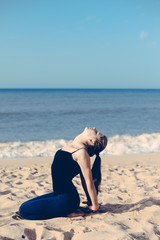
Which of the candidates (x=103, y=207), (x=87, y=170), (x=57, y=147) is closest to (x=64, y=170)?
(x=87, y=170)

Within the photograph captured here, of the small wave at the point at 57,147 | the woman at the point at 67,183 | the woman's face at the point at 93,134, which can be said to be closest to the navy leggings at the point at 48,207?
the woman at the point at 67,183

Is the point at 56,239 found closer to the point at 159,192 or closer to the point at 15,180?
the point at 159,192

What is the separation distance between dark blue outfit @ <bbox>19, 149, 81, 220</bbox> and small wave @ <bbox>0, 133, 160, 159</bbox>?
19.8 feet

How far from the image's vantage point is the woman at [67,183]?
11.2 ft

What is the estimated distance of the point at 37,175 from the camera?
6324 mm

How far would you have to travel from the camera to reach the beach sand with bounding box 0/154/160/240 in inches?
122

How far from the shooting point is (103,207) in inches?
160

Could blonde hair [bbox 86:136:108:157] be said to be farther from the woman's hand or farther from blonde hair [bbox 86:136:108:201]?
the woman's hand

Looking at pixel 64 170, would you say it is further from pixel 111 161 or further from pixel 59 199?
pixel 111 161

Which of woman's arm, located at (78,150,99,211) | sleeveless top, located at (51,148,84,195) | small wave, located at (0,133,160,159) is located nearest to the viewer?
woman's arm, located at (78,150,99,211)

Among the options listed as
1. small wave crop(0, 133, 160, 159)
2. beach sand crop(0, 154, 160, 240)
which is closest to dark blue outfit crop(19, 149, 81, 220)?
beach sand crop(0, 154, 160, 240)

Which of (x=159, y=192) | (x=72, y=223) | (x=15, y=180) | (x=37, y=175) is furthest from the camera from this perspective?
(x=37, y=175)

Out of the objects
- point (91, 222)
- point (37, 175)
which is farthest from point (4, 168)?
point (91, 222)

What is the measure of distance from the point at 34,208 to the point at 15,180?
2.36 meters
